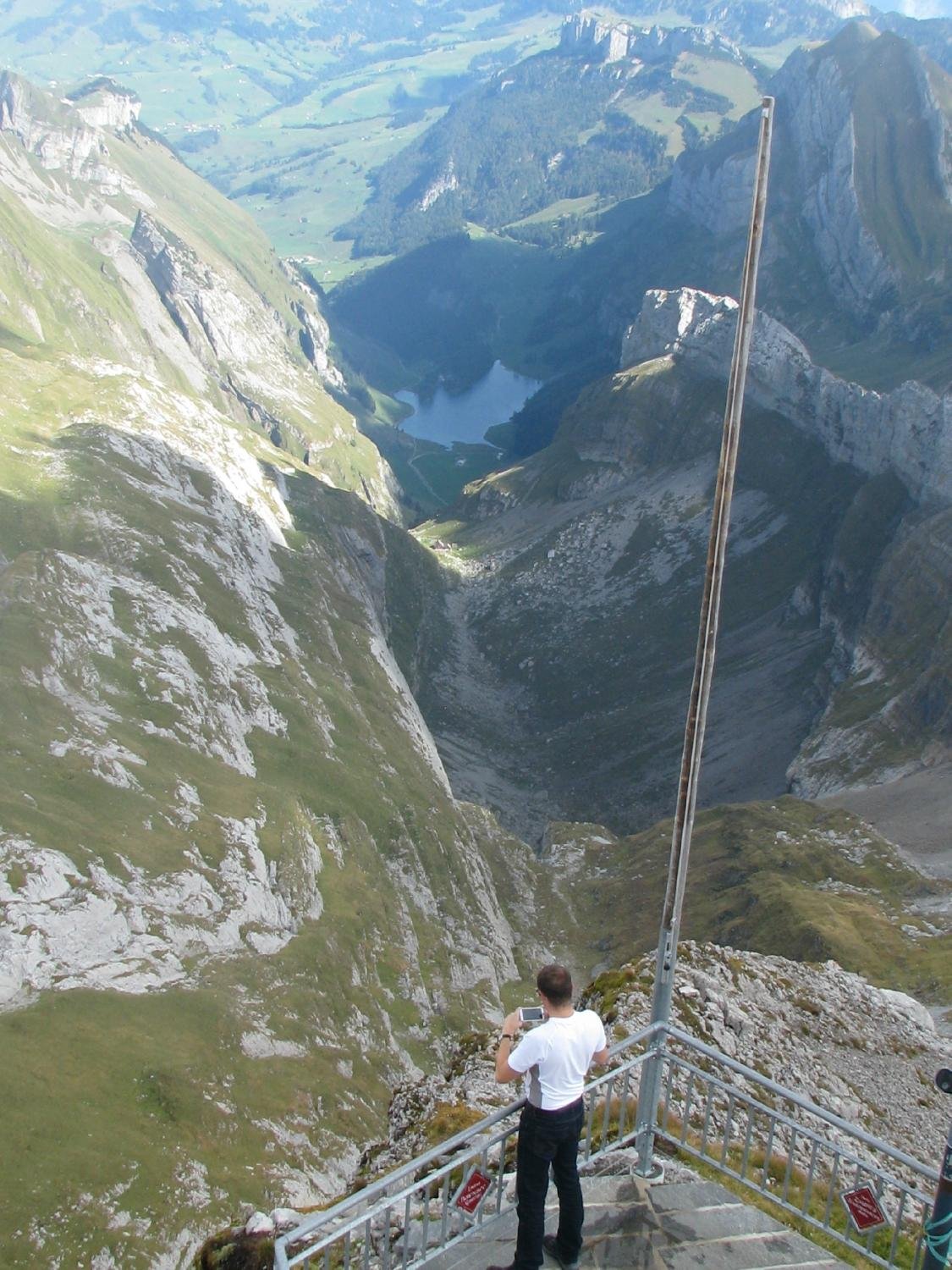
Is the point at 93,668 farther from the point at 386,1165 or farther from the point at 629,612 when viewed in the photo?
the point at 629,612

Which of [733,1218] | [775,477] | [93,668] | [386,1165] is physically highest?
→ [775,477]

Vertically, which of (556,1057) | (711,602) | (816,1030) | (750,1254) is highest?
(711,602)

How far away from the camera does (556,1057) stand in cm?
1488

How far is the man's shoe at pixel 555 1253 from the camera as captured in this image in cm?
1530

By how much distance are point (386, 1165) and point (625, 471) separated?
584 ft

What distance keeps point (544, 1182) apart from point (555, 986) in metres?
3.03

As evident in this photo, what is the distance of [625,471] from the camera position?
197m

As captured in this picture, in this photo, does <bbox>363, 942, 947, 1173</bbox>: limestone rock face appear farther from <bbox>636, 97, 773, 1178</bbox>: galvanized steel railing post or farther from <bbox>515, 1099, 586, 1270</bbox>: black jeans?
<bbox>636, 97, 773, 1178</bbox>: galvanized steel railing post

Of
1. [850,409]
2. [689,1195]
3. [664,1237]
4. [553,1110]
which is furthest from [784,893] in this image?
[850,409]

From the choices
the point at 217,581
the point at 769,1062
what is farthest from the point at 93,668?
the point at 769,1062

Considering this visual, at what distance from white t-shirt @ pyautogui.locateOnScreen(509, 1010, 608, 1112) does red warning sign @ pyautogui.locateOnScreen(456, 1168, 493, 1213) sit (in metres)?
1.63

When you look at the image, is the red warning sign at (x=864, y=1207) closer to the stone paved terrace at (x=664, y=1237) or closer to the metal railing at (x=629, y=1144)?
the metal railing at (x=629, y=1144)

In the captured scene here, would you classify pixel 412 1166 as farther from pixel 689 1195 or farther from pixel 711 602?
pixel 711 602

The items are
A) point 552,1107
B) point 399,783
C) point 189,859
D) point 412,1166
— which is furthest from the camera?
point 399,783
